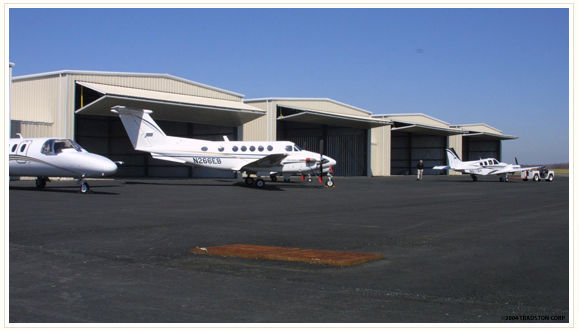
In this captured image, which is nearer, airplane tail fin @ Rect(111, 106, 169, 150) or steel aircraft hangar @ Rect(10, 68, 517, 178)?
airplane tail fin @ Rect(111, 106, 169, 150)

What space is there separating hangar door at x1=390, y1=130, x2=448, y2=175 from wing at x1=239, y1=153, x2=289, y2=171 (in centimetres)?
4062

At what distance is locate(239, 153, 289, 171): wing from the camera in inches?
971

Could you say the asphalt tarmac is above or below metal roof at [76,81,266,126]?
below

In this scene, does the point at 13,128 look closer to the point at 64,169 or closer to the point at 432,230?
the point at 64,169

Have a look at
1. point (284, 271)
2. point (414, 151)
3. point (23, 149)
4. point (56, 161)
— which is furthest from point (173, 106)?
point (414, 151)

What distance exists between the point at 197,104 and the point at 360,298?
97.5 ft

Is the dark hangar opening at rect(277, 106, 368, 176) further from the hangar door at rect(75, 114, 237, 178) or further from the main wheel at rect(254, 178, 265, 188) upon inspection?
the main wheel at rect(254, 178, 265, 188)

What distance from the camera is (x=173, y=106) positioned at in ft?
107

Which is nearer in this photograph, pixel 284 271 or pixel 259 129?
pixel 284 271

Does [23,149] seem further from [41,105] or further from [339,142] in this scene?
[339,142]

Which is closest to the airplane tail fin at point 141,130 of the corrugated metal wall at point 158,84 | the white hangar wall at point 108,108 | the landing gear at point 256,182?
the white hangar wall at point 108,108

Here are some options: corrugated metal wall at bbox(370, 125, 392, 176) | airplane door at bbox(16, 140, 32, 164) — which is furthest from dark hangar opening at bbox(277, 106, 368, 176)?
airplane door at bbox(16, 140, 32, 164)

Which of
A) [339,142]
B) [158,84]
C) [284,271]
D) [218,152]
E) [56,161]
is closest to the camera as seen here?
[284,271]

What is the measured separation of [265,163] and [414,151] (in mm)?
43353
